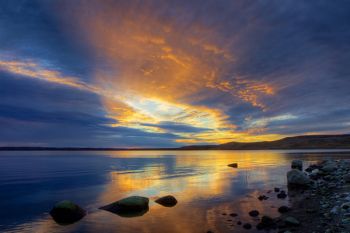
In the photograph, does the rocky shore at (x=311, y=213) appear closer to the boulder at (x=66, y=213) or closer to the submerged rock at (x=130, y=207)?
the submerged rock at (x=130, y=207)

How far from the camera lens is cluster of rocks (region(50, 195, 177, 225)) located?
18844 millimetres

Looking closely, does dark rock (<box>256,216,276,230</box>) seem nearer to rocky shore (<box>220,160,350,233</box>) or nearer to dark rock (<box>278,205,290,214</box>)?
rocky shore (<box>220,160,350,233</box>)

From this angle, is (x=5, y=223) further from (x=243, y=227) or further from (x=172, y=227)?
(x=243, y=227)

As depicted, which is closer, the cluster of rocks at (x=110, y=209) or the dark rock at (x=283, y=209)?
the cluster of rocks at (x=110, y=209)

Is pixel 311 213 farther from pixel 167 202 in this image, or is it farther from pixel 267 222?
pixel 167 202

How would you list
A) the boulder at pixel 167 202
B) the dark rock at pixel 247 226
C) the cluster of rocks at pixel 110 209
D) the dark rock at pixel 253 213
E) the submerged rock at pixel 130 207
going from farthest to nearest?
the boulder at pixel 167 202, the submerged rock at pixel 130 207, the cluster of rocks at pixel 110 209, the dark rock at pixel 253 213, the dark rock at pixel 247 226

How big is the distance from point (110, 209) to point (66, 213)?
3.38 metres

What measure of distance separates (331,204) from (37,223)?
66.7ft

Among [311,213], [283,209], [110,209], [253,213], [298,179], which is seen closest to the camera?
[311,213]

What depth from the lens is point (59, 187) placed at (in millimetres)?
34656

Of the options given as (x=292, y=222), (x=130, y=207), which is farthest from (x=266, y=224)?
(x=130, y=207)

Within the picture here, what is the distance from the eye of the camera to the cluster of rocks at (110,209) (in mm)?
18844

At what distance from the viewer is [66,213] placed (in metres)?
18.9

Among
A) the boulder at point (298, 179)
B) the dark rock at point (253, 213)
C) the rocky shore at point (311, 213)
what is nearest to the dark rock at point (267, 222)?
the rocky shore at point (311, 213)
